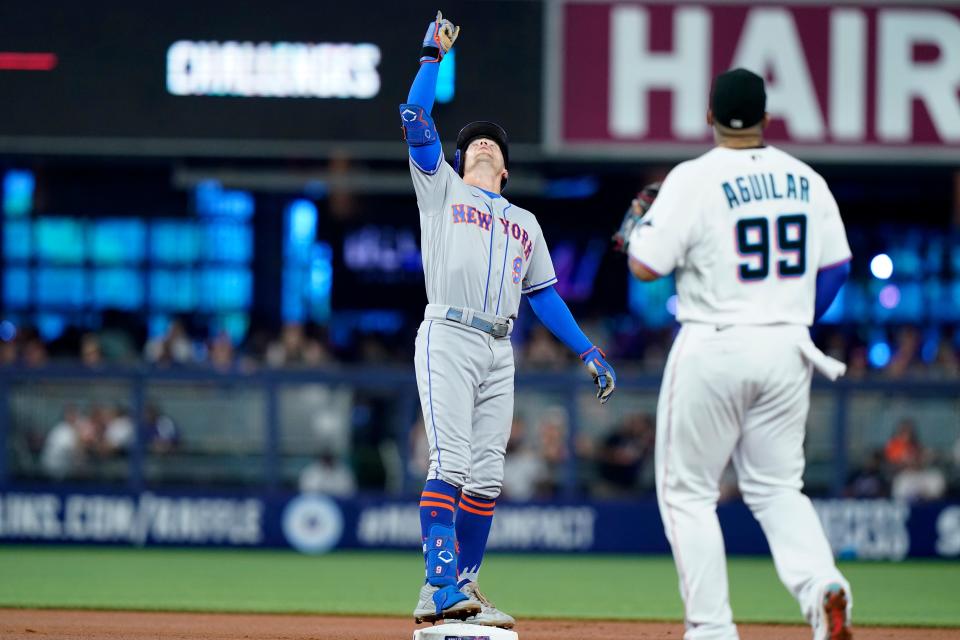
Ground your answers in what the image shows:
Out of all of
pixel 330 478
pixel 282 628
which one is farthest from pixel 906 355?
pixel 282 628

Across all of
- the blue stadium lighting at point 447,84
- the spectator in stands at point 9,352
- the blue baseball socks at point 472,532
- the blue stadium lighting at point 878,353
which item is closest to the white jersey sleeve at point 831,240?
the blue baseball socks at point 472,532

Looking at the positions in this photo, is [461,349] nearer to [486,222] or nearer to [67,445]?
[486,222]

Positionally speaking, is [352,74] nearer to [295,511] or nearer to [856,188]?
[295,511]

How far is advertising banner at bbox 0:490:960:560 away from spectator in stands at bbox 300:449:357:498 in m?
0.12

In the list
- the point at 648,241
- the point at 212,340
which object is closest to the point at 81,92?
the point at 212,340

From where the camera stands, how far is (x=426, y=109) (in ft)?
18.6

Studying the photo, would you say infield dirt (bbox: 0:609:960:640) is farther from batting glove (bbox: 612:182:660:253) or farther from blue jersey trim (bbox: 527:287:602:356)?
batting glove (bbox: 612:182:660:253)

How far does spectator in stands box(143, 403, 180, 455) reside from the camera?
1289cm

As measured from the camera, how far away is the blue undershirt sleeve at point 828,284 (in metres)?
4.93

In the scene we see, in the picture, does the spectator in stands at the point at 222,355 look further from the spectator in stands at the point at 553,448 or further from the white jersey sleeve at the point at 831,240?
the white jersey sleeve at the point at 831,240

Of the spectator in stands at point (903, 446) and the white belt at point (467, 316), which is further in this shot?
the spectator in stands at point (903, 446)

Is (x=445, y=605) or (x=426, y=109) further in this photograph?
(x=426, y=109)

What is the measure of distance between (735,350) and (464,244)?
55.0 inches

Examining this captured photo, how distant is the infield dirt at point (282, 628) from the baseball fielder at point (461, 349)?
49.8 inches
